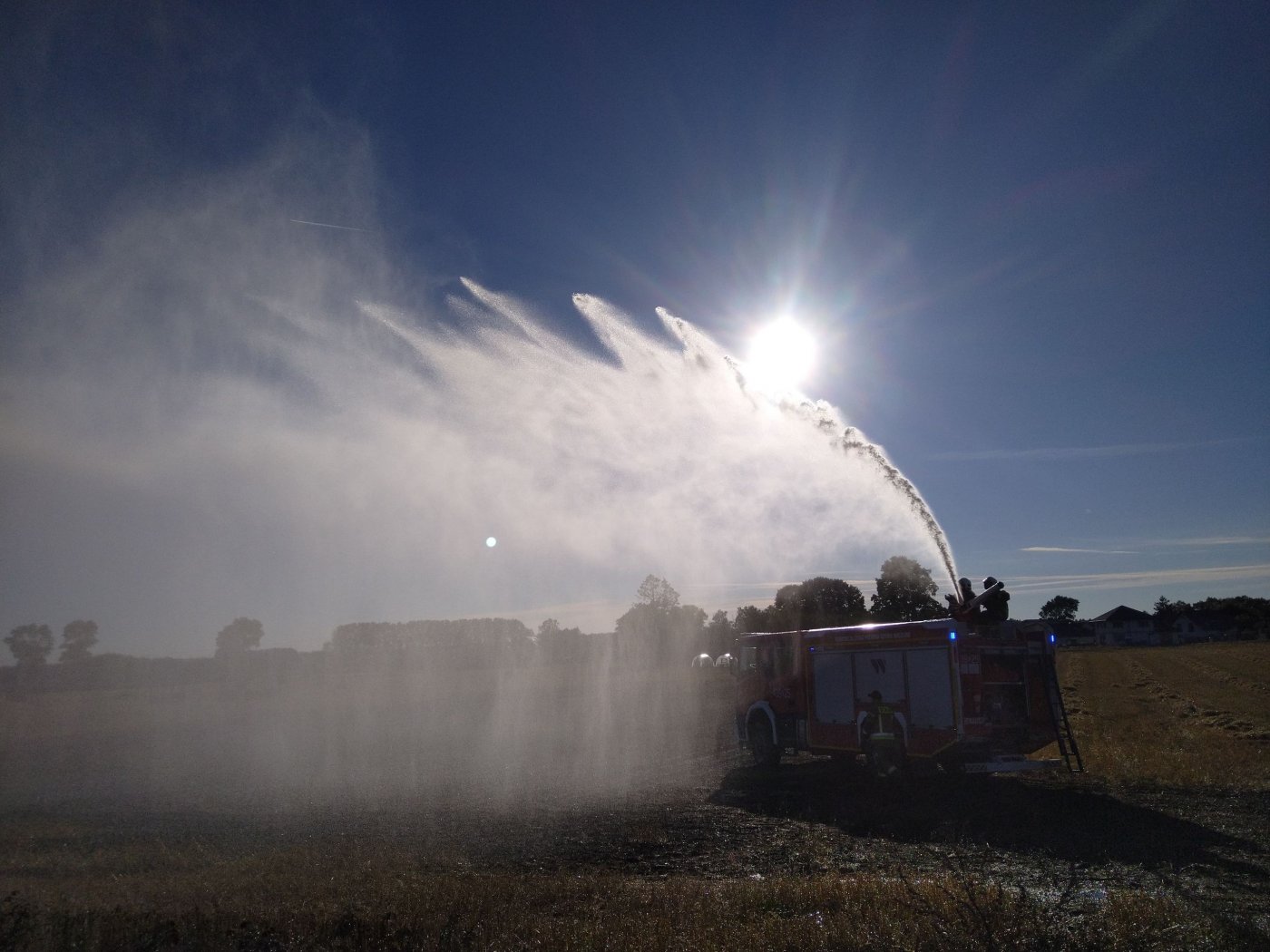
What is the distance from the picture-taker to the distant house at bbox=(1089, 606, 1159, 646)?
148125 millimetres

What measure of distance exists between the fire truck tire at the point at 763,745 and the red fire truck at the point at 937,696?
1.38m

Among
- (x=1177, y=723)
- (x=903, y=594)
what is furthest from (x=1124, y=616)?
(x=1177, y=723)

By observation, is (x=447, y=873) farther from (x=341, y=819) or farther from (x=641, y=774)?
(x=641, y=774)

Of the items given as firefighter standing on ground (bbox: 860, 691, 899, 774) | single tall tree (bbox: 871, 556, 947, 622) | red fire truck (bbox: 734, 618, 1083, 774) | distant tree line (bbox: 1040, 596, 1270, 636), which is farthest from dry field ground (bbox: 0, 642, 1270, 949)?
distant tree line (bbox: 1040, 596, 1270, 636)

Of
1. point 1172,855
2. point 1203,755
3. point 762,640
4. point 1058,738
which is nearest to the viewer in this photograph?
point 1172,855

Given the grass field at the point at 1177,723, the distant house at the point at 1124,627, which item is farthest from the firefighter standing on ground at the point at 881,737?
the distant house at the point at 1124,627

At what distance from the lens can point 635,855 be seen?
40.1 feet

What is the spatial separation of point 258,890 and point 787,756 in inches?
667

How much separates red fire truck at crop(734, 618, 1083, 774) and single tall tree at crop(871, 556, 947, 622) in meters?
35.9

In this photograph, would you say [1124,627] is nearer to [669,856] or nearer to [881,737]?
Answer: [881,737]

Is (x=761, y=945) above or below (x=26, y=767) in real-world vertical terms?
above

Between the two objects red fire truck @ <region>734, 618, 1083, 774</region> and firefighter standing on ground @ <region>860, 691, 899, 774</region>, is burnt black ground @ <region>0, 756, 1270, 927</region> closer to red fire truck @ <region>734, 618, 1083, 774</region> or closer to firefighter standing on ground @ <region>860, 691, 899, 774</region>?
firefighter standing on ground @ <region>860, 691, 899, 774</region>

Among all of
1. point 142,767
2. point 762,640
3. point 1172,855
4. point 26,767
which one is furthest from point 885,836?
point 26,767

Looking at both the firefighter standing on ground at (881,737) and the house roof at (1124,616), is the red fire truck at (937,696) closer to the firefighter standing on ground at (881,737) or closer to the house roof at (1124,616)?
the firefighter standing on ground at (881,737)
